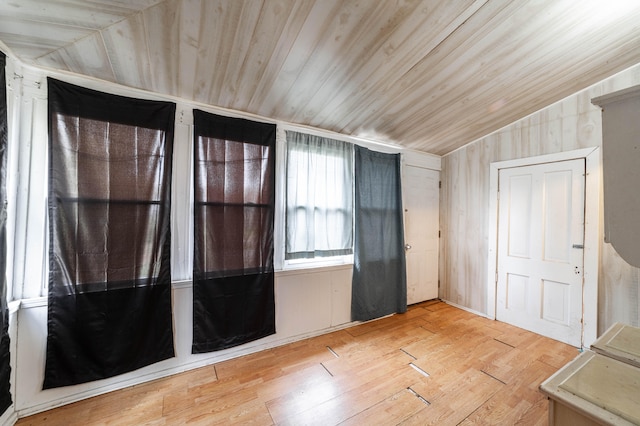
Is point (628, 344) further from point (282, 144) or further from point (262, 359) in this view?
point (282, 144)

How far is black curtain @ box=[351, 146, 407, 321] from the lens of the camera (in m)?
2.96

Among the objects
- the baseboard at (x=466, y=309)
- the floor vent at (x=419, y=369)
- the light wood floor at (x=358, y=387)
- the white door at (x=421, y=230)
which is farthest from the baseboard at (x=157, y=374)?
the baseboard at (x=466, y=309)

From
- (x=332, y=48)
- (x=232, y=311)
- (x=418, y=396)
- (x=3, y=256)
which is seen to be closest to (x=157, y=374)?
(x=232, y=311)

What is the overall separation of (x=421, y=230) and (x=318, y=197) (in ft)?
6.32

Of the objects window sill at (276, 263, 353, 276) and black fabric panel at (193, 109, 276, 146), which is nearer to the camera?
black fabric panel at (193, 109, 276, 146)

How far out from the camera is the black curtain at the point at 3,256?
140cm

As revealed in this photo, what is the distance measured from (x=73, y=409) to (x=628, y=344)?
3192 millimetres

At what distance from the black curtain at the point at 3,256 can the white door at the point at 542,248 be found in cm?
461

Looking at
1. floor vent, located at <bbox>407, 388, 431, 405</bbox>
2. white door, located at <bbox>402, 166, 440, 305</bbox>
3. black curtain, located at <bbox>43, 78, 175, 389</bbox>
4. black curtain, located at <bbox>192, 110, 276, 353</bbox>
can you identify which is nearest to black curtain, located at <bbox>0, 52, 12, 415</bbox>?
black curtain, located at <bbox>43, 78, 175, 389</bbox>

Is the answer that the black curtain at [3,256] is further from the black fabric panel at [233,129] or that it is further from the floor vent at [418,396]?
the floor vent at [418,396]

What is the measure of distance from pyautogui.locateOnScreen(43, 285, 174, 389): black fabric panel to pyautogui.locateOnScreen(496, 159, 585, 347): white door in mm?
3865

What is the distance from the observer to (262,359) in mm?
2246

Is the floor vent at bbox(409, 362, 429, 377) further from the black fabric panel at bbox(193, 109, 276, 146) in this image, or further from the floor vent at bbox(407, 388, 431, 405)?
the black fabric panel at bbox(193, 109, 276, 146)

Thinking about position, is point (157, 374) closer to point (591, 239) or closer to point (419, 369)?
point (419, 369)
